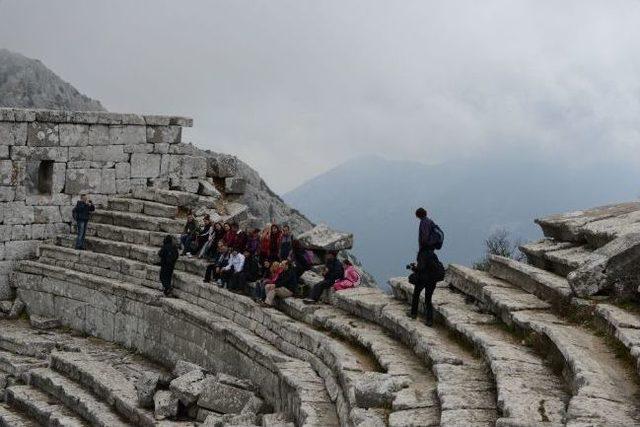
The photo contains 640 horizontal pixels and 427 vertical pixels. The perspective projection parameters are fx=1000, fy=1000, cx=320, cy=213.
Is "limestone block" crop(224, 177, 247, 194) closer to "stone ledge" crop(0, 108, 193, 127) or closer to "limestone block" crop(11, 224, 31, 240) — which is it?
"stone ledge" crop(0, 108, 193, 127)

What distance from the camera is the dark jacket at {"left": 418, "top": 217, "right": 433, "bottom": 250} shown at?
13430mm

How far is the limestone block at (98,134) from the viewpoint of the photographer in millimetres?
23047

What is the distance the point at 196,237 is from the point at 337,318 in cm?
564

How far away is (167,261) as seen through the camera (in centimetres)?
1884

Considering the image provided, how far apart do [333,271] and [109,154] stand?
883cm

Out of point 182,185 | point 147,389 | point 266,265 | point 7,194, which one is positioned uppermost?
point 182,185

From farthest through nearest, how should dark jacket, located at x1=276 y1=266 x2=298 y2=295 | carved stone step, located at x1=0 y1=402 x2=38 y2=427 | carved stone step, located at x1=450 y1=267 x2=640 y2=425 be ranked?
dark jacket, located at x1=276 y1=266 x2=298 y2=295, carved stone step, located at x1=0 y1=402 x2=38 y2=427, carved stone step, located at x1=450 y1=267 x2=640 y2=425

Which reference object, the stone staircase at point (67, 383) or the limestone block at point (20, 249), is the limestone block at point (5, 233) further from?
the stone staircase at point (67, 383)

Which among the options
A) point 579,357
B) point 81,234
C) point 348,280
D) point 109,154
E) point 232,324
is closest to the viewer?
point 579,357

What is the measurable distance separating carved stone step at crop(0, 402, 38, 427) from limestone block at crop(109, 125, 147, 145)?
8.60 metres

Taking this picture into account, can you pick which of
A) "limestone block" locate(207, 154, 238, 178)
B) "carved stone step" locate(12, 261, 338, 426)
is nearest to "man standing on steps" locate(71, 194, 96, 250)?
"carved stone step" locate(12, 261, 338, 426)

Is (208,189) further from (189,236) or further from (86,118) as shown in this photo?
(189,236)

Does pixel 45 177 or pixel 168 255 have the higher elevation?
pixel 45 177

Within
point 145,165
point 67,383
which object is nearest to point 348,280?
point 67,383
